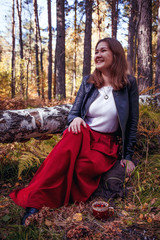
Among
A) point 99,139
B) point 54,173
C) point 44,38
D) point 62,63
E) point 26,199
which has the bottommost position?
point 26,199

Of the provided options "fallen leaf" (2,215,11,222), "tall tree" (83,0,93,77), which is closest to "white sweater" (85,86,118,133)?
"fallen leaf" (2,215,11,222)

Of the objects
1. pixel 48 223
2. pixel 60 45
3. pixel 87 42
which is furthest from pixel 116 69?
pixel 87 42

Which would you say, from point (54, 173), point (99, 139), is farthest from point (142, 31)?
point (54, 173)

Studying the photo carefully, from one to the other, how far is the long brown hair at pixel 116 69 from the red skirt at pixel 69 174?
0.79 meters

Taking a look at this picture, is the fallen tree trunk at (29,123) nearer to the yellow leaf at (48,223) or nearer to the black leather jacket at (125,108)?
the black leather jacket at (125,108)

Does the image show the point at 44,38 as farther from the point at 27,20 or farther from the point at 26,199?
the point at 26,199

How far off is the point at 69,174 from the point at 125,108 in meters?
1.24

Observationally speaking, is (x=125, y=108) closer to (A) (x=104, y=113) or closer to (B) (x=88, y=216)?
(A) (x=104, y=113)

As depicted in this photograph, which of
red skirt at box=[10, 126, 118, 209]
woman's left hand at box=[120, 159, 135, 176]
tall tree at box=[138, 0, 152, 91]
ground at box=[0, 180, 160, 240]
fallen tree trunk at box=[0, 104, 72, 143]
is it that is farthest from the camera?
tall tree at box=[138, 0, 152, 91]

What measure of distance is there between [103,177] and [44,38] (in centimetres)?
2423

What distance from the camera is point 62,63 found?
32.4 feet

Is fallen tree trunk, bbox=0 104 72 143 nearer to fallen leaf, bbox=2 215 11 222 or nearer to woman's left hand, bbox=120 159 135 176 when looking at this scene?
fallen leaf, bbox=2 215 11 222

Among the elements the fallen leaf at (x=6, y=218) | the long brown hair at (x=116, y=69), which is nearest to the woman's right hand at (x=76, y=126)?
the long brown hair at (x=116, y=69)

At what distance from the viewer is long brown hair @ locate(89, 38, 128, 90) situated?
2738 millimetres
